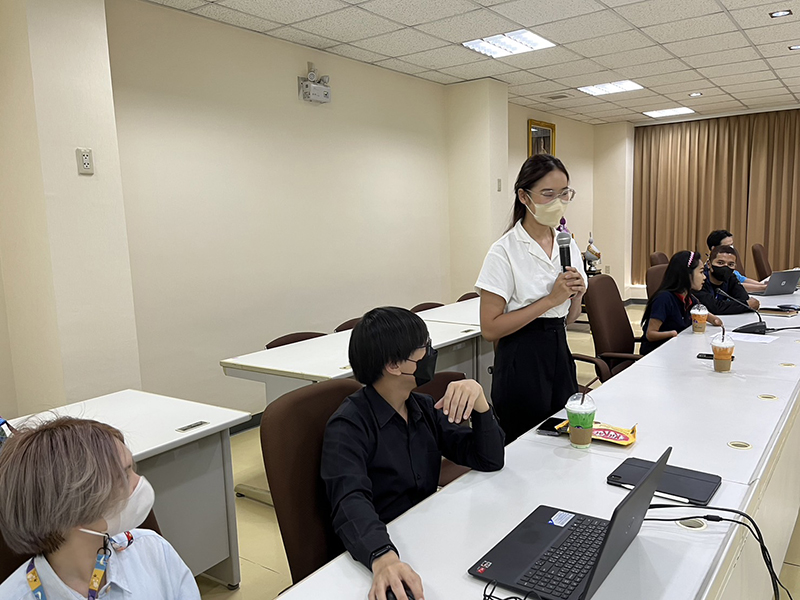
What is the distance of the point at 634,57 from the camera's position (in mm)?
5355

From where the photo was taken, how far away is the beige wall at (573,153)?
24.7 ft

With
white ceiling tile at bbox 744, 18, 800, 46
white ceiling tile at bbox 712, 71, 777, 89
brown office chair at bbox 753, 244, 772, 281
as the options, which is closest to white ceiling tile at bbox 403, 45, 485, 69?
white ceiling tile at bbox 744, 18, 800, 46

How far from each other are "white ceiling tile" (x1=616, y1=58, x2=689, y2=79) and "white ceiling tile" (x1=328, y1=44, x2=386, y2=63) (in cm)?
237

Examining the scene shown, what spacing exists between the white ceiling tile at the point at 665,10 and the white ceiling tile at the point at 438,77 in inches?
77.0

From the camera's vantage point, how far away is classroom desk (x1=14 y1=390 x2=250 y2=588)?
210 centimetres

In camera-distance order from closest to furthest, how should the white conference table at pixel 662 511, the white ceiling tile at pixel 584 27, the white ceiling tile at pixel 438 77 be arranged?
the white conference table at pixel 662 511
the white ceiling tile at pixel 584 27
the white ceiling tile at pixel 438 77

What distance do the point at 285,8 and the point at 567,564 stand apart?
3.77 meters

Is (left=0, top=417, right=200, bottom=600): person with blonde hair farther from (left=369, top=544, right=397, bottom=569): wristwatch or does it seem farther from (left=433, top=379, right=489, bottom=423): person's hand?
(left=433, top=379, right=489, bottom=423): person's hand

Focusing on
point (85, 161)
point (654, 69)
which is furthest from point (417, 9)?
point (654, 69)

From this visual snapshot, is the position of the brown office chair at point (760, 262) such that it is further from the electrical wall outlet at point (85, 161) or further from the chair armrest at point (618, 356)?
the electrical wall outlet at point (85, 161)

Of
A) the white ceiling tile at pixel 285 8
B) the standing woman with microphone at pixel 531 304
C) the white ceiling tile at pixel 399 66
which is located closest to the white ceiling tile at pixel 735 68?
the white ceiling tile at pixel 399 66

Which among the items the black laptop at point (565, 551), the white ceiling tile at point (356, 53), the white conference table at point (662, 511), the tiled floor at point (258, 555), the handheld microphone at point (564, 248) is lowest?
the tiled floor at point (258, 555)

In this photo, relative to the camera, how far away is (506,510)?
1.41 metres

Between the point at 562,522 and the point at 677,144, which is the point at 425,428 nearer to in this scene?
the point at 562,522
